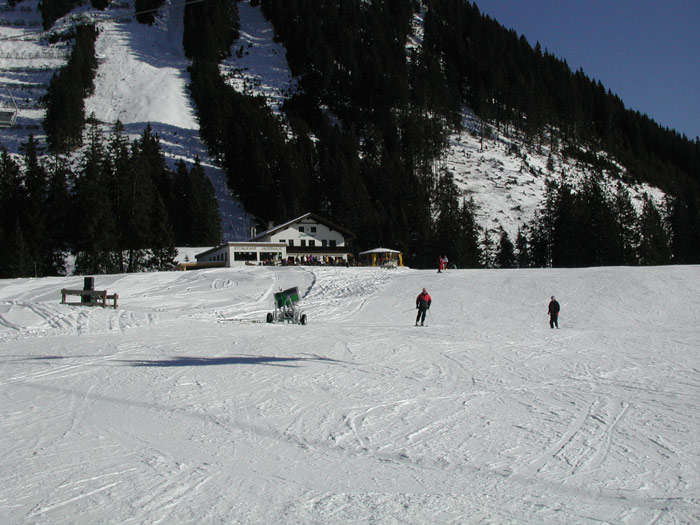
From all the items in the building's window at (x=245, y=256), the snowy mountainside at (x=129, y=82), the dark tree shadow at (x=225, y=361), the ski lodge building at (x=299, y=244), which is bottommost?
the dark tree shadow at (x=225, y=361)

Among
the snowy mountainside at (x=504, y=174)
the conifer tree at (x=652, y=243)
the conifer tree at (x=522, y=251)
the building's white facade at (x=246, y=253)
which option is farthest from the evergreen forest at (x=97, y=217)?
the conifer tree at (x=652, y=243)

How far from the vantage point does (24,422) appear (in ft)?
22.3

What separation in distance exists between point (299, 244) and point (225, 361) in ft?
170

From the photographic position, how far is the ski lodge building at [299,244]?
56.0m

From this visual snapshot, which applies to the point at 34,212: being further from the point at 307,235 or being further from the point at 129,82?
the point at 129,82

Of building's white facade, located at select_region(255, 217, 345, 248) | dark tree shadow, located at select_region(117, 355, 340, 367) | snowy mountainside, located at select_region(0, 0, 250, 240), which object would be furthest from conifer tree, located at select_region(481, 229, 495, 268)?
dark tree shadow, located at select_region(117, 355, 340, 367)

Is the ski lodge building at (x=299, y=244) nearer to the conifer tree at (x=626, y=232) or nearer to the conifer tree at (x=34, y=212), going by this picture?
the conifer tree at (x=34, y=212)

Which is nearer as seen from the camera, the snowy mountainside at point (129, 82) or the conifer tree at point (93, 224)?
the conifer tree at point (93, 224)

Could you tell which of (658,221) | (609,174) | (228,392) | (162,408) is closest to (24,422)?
(162,408)

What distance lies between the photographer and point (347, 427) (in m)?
6.56

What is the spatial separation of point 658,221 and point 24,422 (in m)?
78.2

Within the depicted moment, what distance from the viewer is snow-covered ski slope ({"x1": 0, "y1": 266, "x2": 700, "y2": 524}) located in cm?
437

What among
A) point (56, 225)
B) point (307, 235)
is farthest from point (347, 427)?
point (56, 225)

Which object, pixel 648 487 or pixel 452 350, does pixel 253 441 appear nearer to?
pixel 648 487
